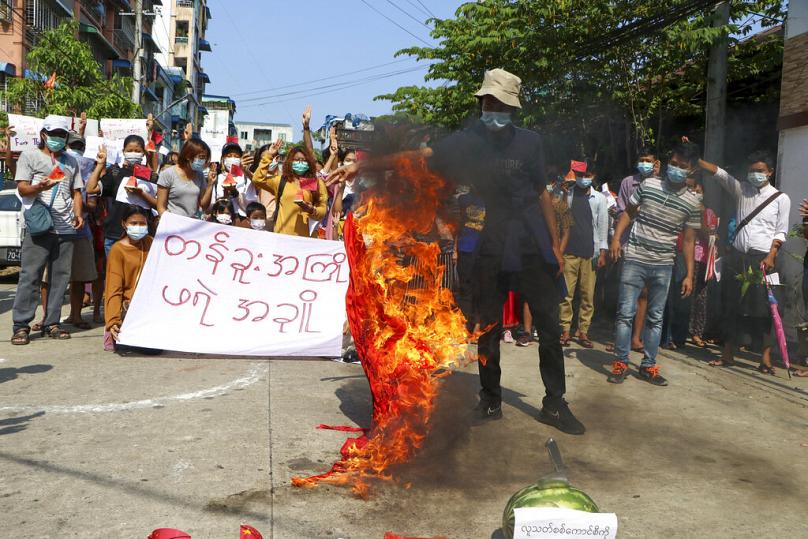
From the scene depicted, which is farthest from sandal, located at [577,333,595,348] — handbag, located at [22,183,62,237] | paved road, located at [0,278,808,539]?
handbag, located at [22,183,62,237]

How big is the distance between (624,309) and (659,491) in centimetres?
286

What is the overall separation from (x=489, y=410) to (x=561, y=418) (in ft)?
1.53

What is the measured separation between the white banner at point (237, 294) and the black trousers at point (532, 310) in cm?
207

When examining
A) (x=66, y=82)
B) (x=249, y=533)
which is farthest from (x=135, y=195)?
(x=66, y=82)

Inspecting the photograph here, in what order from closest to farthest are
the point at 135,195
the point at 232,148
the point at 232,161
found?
the point at 135,195 < the point at 232,161 < the point at 232,148

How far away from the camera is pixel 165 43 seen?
8081 centimetres

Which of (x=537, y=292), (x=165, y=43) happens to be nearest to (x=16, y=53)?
(x=537, y=292)

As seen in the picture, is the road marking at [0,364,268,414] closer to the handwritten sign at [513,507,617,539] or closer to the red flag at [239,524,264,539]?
the red flag at [239,524,264,539]

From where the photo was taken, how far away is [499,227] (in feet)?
16.0

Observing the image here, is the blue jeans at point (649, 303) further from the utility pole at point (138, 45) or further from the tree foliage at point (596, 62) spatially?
the utility pole at point (138, 45)

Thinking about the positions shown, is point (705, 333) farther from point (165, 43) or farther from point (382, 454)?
point (165, 43)

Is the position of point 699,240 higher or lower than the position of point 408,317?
higher

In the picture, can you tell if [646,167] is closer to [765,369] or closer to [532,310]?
[765,369]

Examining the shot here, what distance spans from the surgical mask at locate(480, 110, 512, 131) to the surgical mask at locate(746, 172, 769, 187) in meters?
3.73
